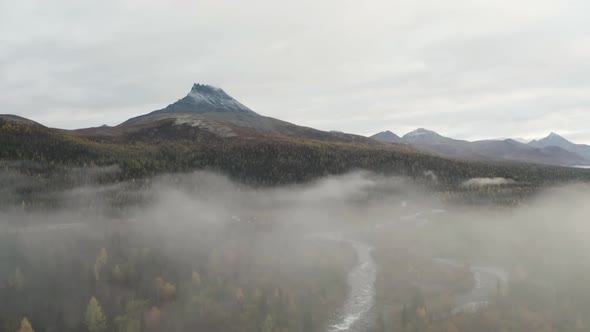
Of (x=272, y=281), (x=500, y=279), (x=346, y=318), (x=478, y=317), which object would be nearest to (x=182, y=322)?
(x=272, y=281)

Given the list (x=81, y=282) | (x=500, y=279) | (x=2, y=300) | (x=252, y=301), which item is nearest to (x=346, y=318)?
(x=252, y=301)

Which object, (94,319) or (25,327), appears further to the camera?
(94,319)

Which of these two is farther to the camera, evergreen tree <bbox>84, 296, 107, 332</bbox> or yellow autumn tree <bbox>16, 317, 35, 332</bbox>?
evergreen tree <bbox>84, 296, 107, 332</bbox>

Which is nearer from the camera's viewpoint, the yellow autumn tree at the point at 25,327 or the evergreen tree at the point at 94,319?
the yellow autumn tree at the point at 25,327

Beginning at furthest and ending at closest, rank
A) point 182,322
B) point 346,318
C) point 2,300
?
point 2,300, point 182,322, point 346,318

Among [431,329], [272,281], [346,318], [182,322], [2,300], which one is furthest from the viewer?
[272,281]

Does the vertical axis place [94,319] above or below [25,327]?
above

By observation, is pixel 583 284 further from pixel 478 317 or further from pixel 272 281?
pixel 272 281

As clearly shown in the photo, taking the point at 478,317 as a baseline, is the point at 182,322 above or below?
below

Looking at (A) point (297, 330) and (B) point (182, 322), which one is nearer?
(A) point (297, 330)
